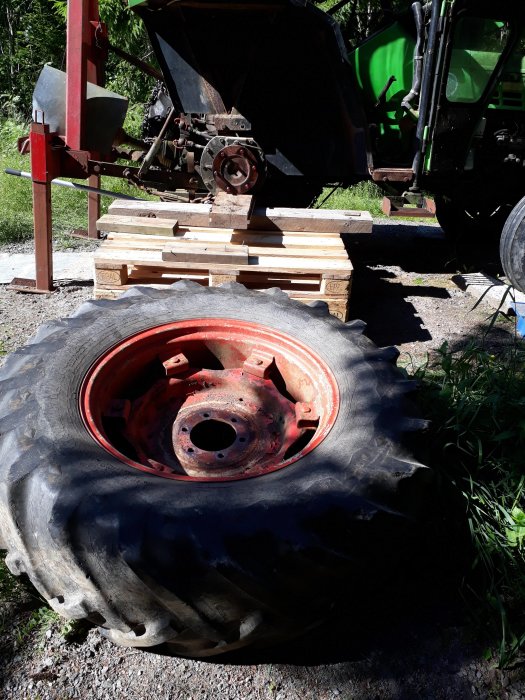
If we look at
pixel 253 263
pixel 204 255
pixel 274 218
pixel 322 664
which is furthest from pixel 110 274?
pixel 322 664

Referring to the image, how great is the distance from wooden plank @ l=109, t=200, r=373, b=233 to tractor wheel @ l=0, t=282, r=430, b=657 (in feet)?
5.63

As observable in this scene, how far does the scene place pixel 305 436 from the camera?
2.54 metres

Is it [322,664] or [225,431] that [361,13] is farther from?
[322,664]

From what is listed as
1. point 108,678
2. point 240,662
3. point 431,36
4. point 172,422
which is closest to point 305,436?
point 172,422

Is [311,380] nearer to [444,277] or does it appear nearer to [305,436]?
[305,436]

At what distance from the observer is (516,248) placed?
177 inches

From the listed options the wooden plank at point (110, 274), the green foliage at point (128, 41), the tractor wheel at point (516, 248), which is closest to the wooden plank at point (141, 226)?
the wooden plank at point (110, 274)

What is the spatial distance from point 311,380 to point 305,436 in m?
0.22

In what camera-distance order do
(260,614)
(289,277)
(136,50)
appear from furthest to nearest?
(136,50)
(289,277)
(260,614)

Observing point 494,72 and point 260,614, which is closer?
point 260,614

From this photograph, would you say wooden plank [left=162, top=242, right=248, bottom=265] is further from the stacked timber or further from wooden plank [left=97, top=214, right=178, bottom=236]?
wooden plank [left=97, top=214, right=178, bottom=236]

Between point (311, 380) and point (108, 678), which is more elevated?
point (311, 380)

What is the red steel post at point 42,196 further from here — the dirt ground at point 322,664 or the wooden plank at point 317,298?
the dirt ground at point 322,664

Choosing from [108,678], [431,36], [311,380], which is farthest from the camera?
[431,36]
